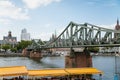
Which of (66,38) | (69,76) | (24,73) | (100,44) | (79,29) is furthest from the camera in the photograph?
(66,38)

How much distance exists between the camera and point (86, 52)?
10181 centimetres

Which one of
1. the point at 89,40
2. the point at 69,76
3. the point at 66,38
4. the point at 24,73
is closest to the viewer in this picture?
the point at 24,73

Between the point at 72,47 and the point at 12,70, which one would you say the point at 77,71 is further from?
the point at 72,47

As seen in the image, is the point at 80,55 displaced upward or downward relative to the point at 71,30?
downward

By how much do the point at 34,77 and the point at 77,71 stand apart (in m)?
5.03

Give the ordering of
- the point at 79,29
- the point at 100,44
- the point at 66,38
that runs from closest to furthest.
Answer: the point at 100,44
the point at 79,29
the point at 66,38

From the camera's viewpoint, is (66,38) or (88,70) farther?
(66,38)

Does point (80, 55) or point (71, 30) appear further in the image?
point (71, 30)

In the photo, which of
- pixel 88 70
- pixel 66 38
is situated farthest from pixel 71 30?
pixel 88 70

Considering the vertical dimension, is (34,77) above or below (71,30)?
below

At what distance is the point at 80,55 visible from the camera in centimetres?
10106

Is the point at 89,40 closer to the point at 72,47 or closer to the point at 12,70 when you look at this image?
the point at 72,47

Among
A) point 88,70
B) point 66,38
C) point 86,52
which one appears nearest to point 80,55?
point 86,52

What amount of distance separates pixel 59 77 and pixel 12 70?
217 inches
